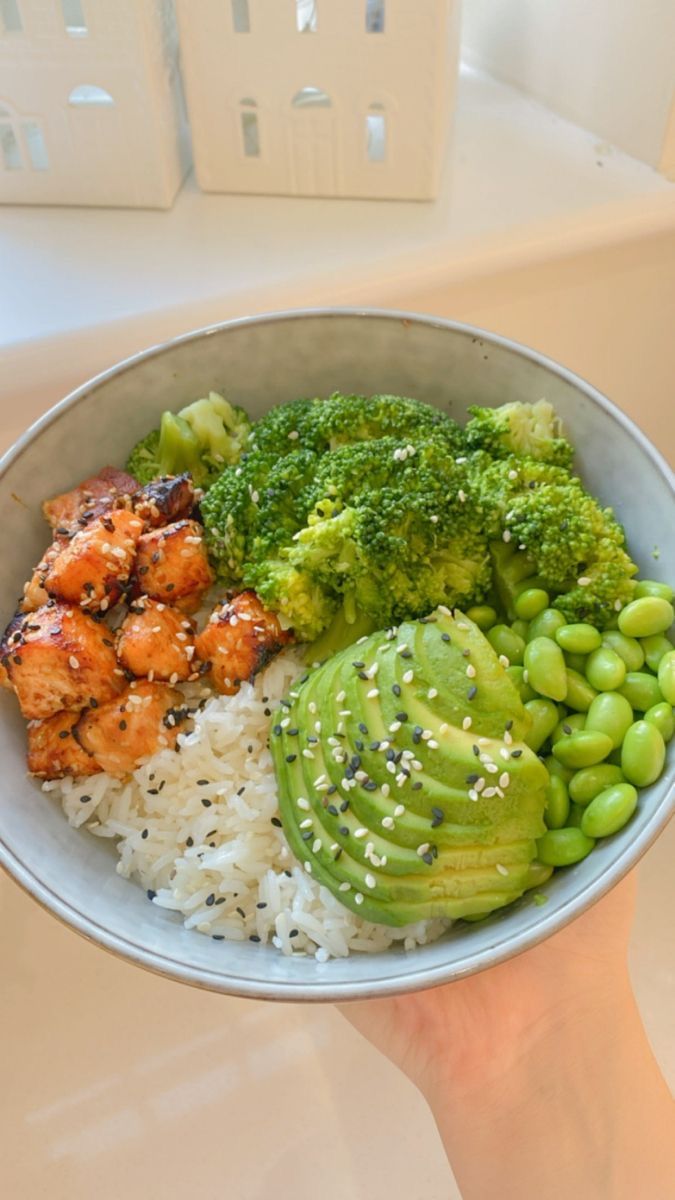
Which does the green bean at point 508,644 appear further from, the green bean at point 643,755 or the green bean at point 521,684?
the green bean at point 643,755

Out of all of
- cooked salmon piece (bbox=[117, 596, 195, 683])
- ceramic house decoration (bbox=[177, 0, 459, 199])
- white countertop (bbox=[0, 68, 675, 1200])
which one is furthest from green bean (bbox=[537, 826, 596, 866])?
ceramic house decoration (bbox=[177, 0, 459, 199])

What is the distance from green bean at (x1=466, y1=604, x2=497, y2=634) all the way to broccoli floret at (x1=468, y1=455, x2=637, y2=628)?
37 millimetres

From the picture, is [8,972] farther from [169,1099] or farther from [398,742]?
[398,742]

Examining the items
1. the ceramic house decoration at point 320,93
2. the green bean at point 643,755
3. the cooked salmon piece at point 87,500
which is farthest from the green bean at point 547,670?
the ceramic house decoration at point 320,93

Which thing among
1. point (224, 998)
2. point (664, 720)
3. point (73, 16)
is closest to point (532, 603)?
point (664, 720)

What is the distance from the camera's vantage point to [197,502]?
158cm

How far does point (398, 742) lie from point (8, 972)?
1.42m

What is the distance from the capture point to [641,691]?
1300mm

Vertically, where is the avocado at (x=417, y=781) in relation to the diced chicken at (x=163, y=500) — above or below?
below

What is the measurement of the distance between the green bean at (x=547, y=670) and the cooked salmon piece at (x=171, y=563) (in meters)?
0.54

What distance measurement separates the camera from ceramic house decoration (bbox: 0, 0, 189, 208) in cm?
191

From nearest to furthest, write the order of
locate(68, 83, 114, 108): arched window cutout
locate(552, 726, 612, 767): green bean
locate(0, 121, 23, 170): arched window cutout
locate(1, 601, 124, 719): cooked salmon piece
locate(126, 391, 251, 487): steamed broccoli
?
locate(552, 726, 612, 767): green bean → locate(1, 601, 124, 719): cooked salmon piece → locate(126, 391, 251, 487): steamed broccoli → locate(68, 83, 114, 108): arched window cutout → locate(0, 121, 23, 170): arched window cutout

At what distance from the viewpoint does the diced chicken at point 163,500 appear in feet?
4.97

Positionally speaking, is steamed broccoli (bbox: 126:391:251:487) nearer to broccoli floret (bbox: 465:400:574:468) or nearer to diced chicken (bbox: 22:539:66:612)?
diced chicken (bbox: 22:539:66:612)
